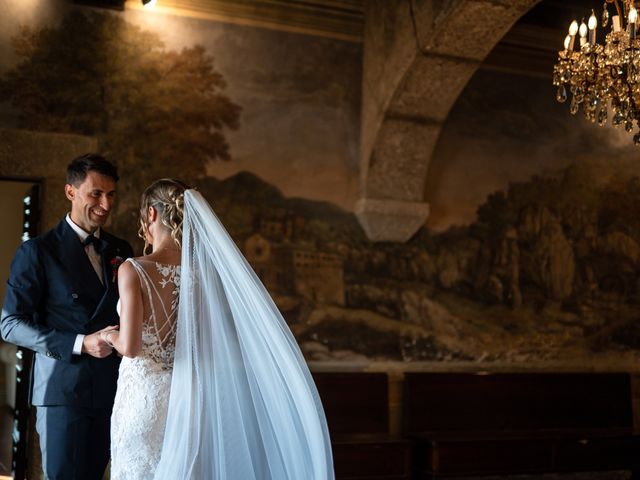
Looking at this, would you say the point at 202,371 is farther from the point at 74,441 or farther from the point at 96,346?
the point at 74,441

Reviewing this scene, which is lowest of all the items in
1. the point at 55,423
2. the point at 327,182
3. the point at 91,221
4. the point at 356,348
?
the point at 55,423

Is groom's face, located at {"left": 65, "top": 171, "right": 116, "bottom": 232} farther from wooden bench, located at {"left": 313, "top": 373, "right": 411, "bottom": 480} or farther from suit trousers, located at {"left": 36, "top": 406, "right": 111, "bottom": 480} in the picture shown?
wooden bench, located at {"left": 313, "top": 373, "right": 411, "bottom": 480}

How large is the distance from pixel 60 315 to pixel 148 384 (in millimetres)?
726

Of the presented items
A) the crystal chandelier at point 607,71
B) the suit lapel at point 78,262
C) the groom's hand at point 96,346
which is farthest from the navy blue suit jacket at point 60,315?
the crystal chandelier at point 607,71

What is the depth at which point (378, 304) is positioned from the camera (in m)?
6.80

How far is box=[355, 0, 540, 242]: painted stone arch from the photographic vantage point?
5.54 metres

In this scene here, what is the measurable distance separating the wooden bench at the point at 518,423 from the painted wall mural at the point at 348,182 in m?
0.24

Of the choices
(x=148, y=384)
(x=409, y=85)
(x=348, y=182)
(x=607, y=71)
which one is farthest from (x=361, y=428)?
(x=148, y=384)

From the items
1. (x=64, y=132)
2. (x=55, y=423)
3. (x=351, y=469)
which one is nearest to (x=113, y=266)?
(x=55, y=423)

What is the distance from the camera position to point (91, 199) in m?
3.65

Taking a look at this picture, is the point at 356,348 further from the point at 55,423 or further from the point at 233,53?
the point at 55,423

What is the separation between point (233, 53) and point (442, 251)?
8.27ft

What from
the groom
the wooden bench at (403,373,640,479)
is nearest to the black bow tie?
the groom

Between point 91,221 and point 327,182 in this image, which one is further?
point 327,182
